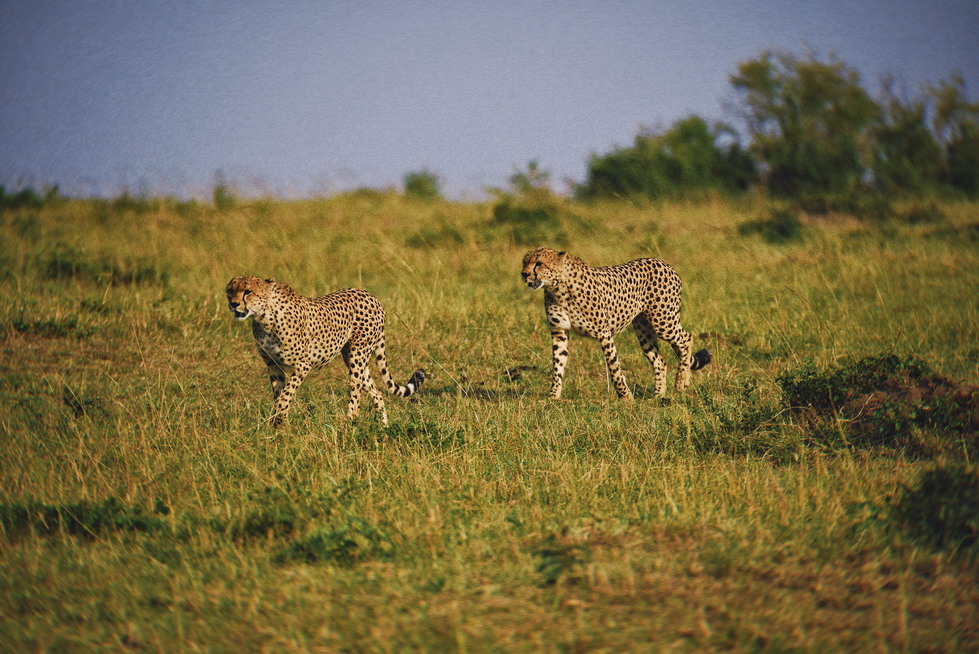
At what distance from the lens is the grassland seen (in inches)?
114

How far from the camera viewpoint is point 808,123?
884 inches

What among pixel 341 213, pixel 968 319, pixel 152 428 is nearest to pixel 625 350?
pixel 968 319

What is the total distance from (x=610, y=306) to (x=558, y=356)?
56cm

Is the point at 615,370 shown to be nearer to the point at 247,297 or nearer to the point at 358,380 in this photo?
the point at 358,380

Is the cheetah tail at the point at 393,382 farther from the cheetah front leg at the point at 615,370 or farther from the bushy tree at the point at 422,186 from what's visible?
the bushy tree at the point at 422,186

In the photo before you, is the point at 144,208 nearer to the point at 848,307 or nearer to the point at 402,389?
the point at 402,389

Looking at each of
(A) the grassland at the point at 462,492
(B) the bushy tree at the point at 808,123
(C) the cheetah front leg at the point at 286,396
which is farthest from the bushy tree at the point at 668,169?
(C) the cheetah front leg at the point at 286,396

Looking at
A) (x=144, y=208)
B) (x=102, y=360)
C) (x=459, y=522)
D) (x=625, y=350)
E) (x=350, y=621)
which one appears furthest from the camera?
(x=144, y=208)

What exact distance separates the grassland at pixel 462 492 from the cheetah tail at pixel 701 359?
0.60ft

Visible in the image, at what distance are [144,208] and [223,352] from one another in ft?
23.4

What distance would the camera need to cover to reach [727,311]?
9.31 metres

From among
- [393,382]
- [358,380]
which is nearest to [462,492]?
[358,380]

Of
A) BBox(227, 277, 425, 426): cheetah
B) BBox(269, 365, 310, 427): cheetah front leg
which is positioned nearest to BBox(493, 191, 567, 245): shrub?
BBox(227, 277, 425, 426): cheetah

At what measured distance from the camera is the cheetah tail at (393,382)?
20.6ft
